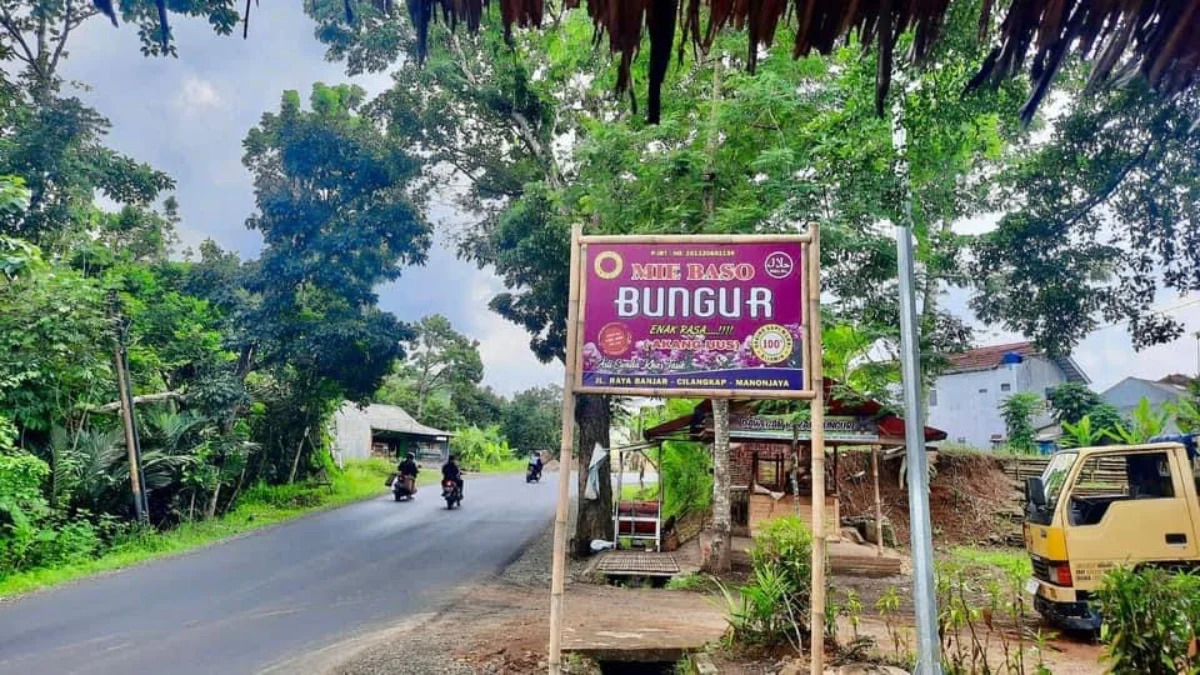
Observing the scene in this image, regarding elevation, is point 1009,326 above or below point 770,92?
below

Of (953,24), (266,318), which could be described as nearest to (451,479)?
(266,318)

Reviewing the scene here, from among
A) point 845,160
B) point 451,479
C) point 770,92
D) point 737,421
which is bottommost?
point 451,479

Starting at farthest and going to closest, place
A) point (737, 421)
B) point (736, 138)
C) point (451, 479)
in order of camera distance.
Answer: point (451, 479)
point (737, 421)
point (736, 138)

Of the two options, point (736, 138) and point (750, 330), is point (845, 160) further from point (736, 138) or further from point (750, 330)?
point (736, 138)

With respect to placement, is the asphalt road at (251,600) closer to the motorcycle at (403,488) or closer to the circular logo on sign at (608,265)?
the circular logo on sign at (608,265)

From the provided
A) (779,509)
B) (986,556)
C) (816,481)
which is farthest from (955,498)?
(816,481)

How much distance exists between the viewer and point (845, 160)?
6234 millimetres

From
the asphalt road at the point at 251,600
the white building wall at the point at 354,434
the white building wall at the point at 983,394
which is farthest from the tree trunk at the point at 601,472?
the white building wall at the point at 354,434

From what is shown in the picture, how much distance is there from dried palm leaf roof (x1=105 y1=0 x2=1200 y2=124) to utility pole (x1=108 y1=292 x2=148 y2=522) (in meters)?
12.2

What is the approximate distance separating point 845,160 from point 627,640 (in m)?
4.37

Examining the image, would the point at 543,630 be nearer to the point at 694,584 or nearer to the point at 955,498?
the point at 694,584

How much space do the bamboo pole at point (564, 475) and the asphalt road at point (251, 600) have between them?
2.59 m

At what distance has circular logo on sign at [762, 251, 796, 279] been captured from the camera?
14.0 feet

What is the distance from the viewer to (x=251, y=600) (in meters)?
8.06
